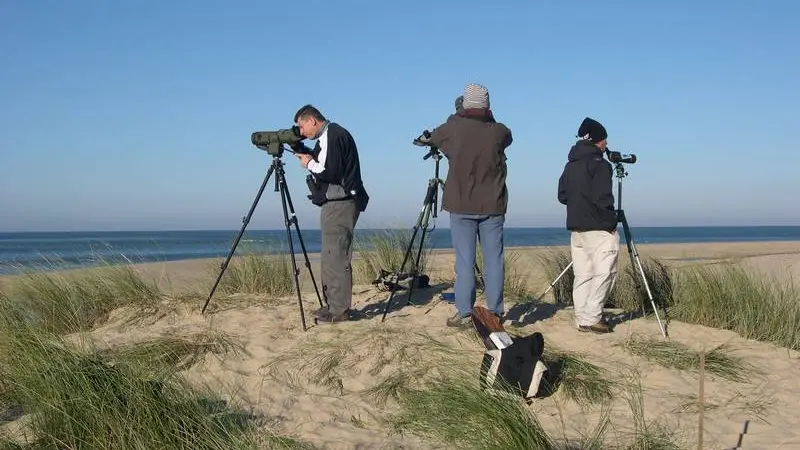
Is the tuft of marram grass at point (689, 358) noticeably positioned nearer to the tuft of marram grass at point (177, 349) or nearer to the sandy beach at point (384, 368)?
the sandy beach at point (384, 368)

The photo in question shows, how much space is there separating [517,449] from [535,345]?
1388 mm

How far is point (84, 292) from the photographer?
6480mm

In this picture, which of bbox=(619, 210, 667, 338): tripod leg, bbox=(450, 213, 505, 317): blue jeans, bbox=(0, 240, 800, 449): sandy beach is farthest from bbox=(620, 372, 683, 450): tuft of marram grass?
bbox=(619, 210, 667, 338): tripod leg

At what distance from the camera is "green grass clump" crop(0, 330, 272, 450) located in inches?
124

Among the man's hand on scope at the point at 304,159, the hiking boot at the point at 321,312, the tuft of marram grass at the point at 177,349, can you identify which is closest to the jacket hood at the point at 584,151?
the man's hand on scope at the point at 304,159

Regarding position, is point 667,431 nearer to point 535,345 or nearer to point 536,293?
point 535,345

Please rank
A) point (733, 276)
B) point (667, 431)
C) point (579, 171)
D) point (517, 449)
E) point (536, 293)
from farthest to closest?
point (536, 293)
point (733, 276)
point (579, 171)
point (667, 431)
point (517, 449)

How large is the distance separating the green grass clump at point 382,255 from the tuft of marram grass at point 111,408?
4.30 metres

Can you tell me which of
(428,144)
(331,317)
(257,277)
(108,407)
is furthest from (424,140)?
(108,407)

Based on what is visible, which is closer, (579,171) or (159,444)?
(159,444)

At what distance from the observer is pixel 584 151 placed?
20.1ft

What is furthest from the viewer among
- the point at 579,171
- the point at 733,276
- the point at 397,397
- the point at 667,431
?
the point at 733,276

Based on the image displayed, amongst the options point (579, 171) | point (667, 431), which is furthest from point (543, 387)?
point (579, 171)

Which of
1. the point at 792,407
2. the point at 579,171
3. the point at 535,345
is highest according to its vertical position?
the point at 579,171
